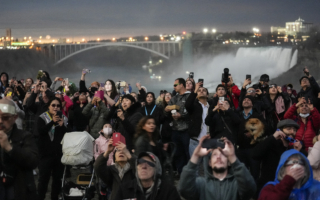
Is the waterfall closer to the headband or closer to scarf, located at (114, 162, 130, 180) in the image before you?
scarf, located at (114, 162, 130, 180)

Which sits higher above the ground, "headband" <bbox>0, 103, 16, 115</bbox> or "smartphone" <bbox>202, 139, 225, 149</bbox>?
"headband" <bbox>0, 103, 16, 115</bbox>

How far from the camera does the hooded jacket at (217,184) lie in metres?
3.15

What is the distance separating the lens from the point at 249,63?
191 ft

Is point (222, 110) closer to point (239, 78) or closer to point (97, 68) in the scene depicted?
point (239, 78)

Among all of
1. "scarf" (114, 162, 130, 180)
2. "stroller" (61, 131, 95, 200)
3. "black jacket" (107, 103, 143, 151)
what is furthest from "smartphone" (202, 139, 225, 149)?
"stroller" (61, 131, 95, 200)

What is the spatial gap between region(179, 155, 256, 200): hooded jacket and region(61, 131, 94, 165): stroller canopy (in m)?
2.90

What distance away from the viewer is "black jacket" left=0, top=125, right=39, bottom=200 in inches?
125

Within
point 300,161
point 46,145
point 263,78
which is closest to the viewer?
point 300,161

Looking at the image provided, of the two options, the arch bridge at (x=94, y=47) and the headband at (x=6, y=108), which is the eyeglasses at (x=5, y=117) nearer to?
the headband at (x=6, y=108)

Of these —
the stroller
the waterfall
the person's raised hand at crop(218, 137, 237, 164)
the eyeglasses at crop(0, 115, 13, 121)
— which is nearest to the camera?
the person's raised hand at crop(218, 137, 237, 164)

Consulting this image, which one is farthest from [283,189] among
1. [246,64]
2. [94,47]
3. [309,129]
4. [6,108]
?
[94,47]

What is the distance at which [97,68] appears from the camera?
123375 mm

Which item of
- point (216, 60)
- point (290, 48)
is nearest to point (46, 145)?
point (290, 48)

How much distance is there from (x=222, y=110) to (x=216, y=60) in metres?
65.8
